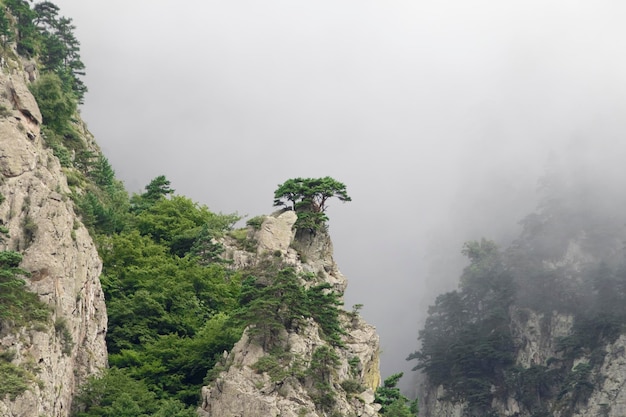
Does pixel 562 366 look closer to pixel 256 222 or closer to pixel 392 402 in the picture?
pixel 256 222

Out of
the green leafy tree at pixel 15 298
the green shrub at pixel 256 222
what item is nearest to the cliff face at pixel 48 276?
the green leafy tree at pixel 15 298

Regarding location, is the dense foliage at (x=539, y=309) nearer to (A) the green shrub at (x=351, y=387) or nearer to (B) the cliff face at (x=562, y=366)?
(B) the cliff face at (x=562, y=366)

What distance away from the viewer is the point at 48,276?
4194 cm

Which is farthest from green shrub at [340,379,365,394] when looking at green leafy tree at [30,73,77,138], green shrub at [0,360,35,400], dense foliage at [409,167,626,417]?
dense foliage at [409,167,626,417]

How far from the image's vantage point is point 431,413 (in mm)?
123562

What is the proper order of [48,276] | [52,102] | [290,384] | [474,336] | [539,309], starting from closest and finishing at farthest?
[48,276] < [290,384] < [52,102] < [474,336] < [539,309]

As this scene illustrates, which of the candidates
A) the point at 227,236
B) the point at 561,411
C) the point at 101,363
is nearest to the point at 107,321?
the point at 101,363

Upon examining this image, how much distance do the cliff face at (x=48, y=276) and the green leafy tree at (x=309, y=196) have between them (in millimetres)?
21389

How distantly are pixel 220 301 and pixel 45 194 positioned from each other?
52.8ft

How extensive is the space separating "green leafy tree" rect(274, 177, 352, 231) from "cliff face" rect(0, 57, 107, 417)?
21.4m

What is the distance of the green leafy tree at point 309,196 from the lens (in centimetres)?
6669

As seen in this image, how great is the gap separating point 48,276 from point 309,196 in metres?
30.1

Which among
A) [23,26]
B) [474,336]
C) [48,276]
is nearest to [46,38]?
[23,26]

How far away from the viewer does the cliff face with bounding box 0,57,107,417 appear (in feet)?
123
